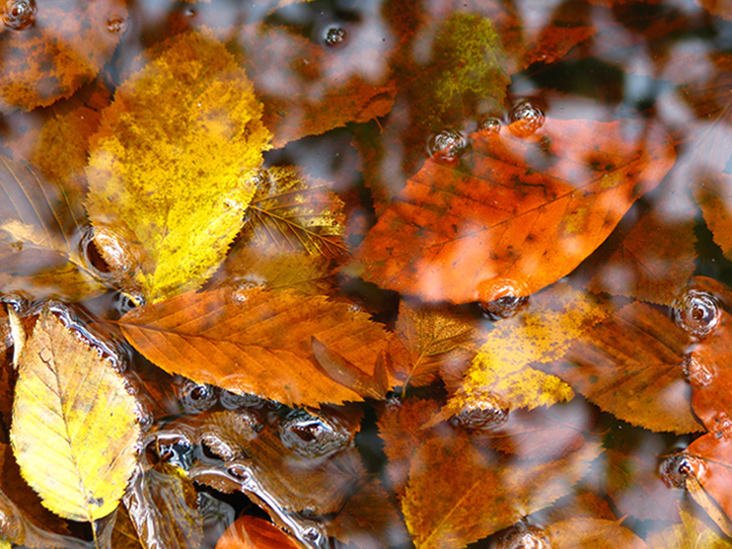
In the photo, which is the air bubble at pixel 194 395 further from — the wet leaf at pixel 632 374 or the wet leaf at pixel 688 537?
the wet leaf at pixel 688 537

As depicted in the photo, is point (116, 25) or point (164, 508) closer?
point (164, 508)

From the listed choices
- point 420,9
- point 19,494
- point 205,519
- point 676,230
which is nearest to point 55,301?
point 19,494

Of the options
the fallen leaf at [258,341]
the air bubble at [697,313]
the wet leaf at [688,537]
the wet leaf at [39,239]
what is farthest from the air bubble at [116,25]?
the wet leaf at [688,537]

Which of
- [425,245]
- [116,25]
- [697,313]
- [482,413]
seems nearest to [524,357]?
[482,413]

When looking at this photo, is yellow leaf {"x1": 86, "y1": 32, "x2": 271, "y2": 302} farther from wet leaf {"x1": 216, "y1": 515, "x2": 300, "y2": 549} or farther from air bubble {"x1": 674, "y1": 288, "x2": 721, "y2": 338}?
air bubble {"x1": 674, "y1": 288, "x2": 721, "y2": 338}

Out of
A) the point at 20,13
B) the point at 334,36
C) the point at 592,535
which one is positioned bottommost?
the point at 592,535

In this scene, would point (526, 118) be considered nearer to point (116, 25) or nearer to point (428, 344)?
point (428, 344)

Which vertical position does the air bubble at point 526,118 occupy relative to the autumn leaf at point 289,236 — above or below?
above
